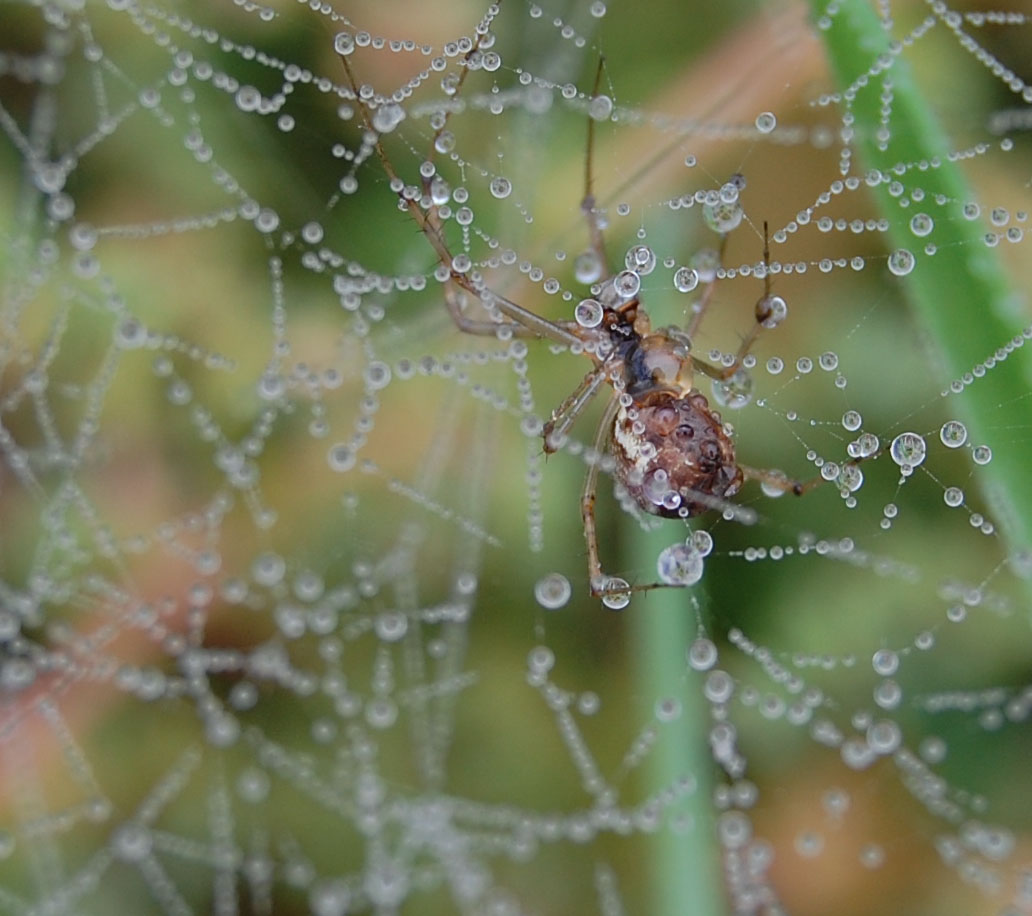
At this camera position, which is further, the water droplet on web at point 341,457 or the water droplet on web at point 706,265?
the water droplet on web at point 341,457

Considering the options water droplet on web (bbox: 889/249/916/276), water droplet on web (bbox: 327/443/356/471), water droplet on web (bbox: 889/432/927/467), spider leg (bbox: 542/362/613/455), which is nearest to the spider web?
water droplet on web (bbox: 327/443/356/471)

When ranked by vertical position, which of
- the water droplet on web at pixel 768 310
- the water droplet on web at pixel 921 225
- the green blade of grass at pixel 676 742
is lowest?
the green blade of grass at pixel 676 742

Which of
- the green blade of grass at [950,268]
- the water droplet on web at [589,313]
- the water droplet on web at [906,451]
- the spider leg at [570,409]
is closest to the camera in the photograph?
the green blade of grass at [950,268]

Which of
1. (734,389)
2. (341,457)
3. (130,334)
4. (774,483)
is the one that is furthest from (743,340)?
(130,334)

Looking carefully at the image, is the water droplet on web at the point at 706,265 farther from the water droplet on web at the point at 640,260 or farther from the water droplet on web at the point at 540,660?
the water droplet on web at the point at 540,660

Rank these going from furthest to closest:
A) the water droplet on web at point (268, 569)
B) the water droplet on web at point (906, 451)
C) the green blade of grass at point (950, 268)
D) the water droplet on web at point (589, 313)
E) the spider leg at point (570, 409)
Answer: the water droplet on web at point (268, 569) → the spider leg at point (570, 409) → the water droplet on web at point (589, 313) → the water droplet on web at point (906, 451) → the green blade of grass at point (950, 268)

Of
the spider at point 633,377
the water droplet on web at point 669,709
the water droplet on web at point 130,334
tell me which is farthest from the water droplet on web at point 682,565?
the water droplet on web at point 130,334

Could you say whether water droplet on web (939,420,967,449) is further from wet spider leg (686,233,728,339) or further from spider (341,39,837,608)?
wet spider leg (686,233,728,339)

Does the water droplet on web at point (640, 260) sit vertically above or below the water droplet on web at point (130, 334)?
below
